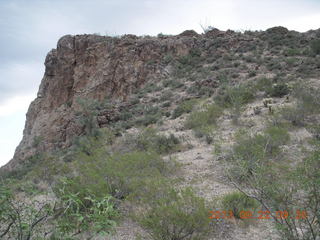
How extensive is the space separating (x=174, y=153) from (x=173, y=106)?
25.5 ft

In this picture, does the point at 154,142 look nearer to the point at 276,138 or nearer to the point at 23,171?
the point at 276,138

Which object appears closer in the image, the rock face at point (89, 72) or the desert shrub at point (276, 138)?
the desert shrub at point (276, 138)

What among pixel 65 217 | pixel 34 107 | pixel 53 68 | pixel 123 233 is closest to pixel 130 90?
Answer: pixel 53 68

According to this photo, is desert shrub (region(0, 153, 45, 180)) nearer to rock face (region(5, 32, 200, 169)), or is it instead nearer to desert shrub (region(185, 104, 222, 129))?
rock face (region(5, 32, 200, 169))

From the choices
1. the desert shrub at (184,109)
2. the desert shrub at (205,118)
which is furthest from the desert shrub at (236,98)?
the desert shrub at (184,109)

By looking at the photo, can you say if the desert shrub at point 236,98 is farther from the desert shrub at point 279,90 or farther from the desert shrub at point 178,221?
the desert shrub at point 178,221

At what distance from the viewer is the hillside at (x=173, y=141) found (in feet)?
12.1

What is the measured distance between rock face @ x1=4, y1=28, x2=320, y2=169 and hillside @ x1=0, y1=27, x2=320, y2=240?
0.11 meters

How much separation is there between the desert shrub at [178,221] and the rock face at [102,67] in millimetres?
17568

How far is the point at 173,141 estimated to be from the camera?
395 inches

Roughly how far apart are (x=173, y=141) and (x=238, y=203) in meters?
5.31

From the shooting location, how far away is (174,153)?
30.2ft

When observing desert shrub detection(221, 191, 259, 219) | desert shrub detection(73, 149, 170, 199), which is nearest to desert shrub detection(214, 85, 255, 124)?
desert shrub detection(73, 149, 170, 199)

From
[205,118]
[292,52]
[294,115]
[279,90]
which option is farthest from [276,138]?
[292,52]
